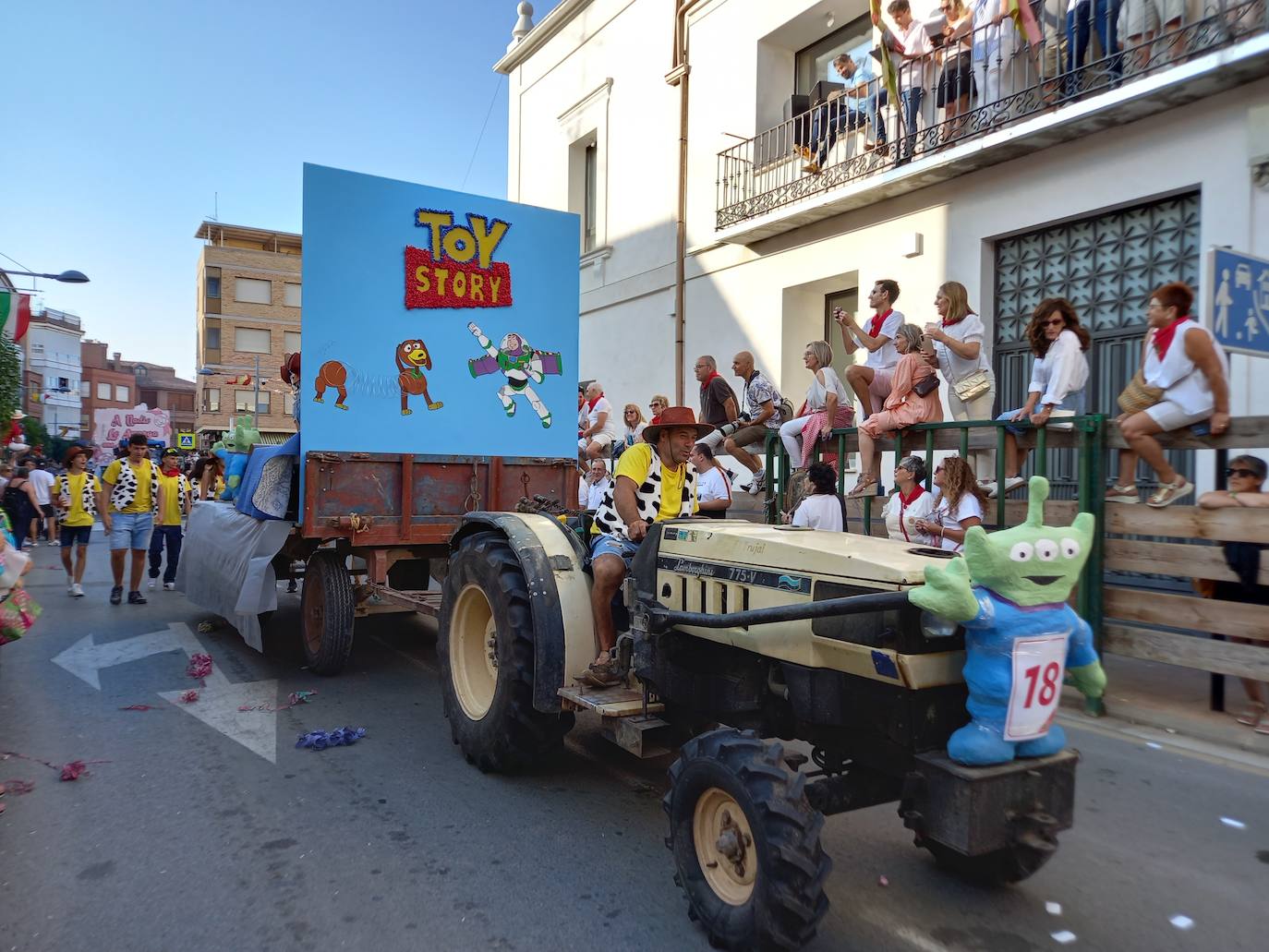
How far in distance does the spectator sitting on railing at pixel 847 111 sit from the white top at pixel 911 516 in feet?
19.2

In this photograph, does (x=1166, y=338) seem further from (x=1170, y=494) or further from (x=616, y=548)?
(x=616, y=548)

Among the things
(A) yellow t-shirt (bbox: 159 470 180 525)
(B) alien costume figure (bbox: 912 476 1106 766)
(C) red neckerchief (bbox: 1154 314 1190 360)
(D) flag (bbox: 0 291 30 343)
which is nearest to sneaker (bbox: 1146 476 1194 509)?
(C) red neckerchief (bbox: 1154 314 1190 360)

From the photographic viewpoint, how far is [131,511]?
10.1 metres

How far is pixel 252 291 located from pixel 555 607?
5997 centimetres

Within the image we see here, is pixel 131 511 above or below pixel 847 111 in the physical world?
below

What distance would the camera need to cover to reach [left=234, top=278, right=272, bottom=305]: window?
186 ft

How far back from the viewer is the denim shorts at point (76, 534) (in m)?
10.7

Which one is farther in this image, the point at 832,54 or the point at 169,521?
the point at 832,54

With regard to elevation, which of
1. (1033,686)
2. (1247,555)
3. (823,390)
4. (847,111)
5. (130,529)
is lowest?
(130,529)

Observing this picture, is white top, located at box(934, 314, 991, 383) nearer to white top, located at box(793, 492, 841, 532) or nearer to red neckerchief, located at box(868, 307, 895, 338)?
red neckerchief, located at box(868, 307, 895, 338)

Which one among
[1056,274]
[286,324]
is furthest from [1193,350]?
[286,324]

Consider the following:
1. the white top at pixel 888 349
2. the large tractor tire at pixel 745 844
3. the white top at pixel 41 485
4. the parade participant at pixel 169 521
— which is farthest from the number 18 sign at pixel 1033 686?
the white top at pixel 41 485

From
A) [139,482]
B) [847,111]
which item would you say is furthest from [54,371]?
[847,111]

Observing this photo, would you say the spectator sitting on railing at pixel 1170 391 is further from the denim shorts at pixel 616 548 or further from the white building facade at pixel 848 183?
the denim shorts at pixel 616 548
